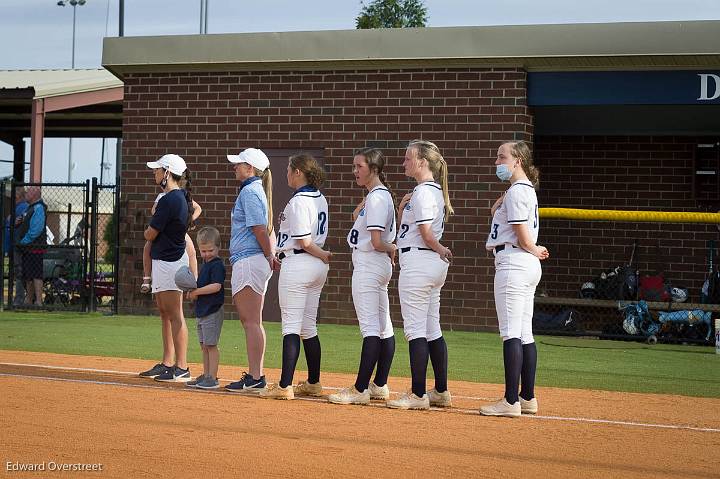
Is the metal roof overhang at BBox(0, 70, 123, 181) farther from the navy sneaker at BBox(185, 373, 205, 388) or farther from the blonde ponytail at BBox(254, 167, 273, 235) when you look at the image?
the blonde ponytail at BBox(254, 167, 273, 235)

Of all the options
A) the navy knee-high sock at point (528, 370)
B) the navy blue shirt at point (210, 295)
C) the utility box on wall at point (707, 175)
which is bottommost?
the navy knee-high sock at point (528, 370)

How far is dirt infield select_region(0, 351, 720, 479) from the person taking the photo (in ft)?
20.5

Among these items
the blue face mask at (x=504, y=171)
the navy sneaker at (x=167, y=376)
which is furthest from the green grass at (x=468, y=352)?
the blue face mask at (x=504, y=171)

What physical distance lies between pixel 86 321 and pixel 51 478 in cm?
1171

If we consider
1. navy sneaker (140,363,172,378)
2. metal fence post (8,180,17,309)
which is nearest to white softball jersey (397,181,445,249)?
navy sneaker (140,363,172,378)

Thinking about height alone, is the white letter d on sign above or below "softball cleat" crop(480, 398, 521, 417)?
above

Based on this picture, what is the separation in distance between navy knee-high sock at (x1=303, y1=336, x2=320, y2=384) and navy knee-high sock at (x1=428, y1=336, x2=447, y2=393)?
967 millimetres

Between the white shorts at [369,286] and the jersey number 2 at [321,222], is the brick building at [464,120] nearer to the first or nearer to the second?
the jersey number 2 at [321,222]

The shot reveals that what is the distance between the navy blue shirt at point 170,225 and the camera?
9.77 metres

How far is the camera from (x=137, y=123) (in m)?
18.6

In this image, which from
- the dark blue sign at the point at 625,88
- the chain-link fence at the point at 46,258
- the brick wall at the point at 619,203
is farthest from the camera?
the chain-link fence at the point at 46,258

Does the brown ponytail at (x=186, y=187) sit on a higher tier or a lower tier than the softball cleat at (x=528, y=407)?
higher

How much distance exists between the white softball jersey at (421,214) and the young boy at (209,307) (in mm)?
1804

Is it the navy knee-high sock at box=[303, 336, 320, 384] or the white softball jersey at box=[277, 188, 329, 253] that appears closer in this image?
the white softball jersey at box=[277, 188, 329, 253]
